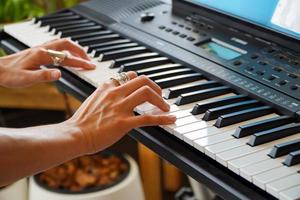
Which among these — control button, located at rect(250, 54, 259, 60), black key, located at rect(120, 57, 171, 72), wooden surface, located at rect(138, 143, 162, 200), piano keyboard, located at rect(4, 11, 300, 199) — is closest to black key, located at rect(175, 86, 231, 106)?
piano keyboard, located at rect(4, 11, 300, 199)

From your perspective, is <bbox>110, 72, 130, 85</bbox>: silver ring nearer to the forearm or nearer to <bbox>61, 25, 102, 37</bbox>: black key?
the forearm

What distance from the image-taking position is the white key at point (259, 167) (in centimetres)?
88

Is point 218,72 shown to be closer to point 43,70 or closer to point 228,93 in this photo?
point 228,93

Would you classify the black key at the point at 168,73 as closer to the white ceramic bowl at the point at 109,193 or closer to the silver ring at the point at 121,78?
the silver ring at the point at 121,78

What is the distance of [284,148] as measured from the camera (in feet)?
3.05

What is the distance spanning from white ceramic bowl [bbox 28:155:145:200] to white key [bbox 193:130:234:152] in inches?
28.7

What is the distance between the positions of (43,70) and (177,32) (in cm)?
36

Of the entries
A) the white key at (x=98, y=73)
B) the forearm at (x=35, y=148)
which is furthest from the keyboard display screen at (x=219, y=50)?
the forearm at (x=35, y=148)

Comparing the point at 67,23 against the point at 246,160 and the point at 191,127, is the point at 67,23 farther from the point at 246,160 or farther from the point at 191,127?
the point at 246,160

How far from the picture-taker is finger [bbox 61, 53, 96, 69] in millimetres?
1350

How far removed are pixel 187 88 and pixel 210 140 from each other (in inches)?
9.3

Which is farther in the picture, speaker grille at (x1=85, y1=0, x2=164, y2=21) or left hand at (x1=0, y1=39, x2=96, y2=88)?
speaker grille at (x1=85, y1=0, x2=164, y2=21)

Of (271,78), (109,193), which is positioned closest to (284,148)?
(271,78)

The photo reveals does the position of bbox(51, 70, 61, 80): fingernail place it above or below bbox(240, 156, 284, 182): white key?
below
